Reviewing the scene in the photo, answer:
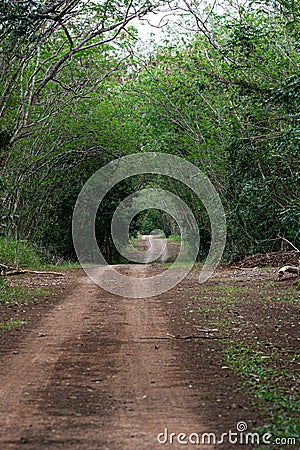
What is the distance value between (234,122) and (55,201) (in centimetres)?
1105

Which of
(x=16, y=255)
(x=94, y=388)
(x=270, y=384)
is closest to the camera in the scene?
(x=94, y=388)

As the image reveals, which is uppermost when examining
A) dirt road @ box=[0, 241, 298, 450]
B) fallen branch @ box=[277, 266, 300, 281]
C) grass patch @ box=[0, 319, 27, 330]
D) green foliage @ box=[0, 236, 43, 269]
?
green foliage @ box=[0, 236, 43, 269]

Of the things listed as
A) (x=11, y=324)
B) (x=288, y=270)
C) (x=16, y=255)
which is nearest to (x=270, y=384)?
(x=11, y=324)

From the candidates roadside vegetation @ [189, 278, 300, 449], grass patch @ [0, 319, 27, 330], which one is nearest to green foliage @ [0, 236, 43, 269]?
roadside vegetation @ [189, 278, 300, 449]

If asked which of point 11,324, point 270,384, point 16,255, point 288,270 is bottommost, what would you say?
point 270,384

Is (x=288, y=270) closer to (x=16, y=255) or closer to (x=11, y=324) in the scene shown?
(x=11, y=324)

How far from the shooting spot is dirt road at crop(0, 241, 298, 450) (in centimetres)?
379

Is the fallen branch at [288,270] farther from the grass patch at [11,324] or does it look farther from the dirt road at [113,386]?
the grass patch at [11,324]

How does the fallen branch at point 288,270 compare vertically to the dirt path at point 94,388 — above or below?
above

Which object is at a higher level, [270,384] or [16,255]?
[16,255]

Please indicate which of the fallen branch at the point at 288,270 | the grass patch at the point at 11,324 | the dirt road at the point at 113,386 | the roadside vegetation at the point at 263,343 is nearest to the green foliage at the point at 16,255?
the roadside vegetation at the point at 263,343

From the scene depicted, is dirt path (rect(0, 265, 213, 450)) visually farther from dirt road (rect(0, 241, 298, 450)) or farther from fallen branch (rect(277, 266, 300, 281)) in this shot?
fallen branch (rect(277, 266, 300, 281))

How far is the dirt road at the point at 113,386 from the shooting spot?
3.79m

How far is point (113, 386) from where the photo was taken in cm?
495
